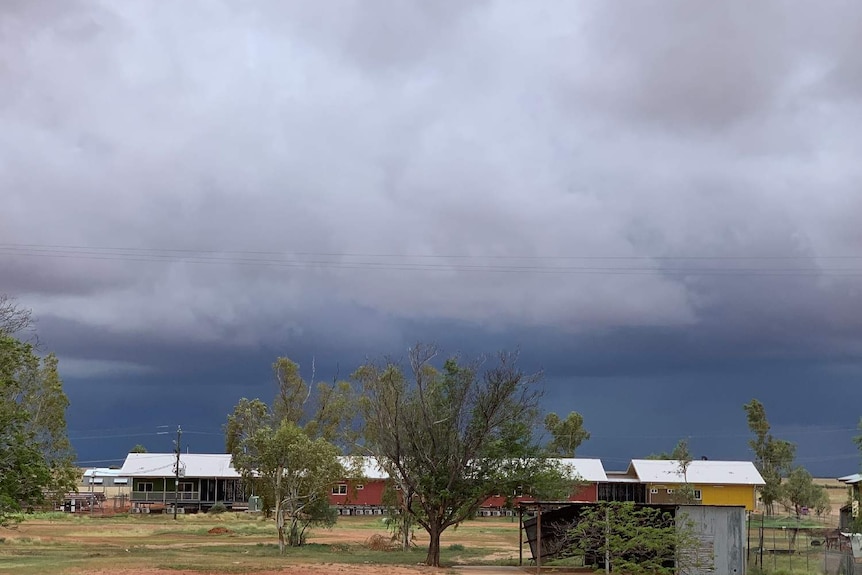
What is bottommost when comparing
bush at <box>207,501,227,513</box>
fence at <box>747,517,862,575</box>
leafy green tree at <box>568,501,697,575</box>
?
bush at <box>207,501,227,513</box>

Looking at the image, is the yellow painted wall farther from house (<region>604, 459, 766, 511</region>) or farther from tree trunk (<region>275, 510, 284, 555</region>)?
tree trunk (<region>275, 510, 284, 555</region>)

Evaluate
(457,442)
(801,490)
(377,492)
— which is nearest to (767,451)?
(801,490)

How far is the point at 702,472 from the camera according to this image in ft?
313

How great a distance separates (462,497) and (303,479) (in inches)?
434

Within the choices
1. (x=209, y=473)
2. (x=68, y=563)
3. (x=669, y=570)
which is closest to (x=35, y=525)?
(x=209, y=473)

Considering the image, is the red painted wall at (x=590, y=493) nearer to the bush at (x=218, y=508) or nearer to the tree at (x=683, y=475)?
the tree at (x=683, y=475)

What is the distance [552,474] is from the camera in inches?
1747

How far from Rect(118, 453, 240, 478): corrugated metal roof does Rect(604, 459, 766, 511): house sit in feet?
131

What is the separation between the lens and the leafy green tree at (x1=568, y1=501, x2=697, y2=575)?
37.2 meters

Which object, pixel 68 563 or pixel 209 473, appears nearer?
pixel 68 563

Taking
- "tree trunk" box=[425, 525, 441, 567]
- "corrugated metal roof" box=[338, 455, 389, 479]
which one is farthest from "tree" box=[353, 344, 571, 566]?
"corrugated metal roof" box=[338, 455, 389, 479]

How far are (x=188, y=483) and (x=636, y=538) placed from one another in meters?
74.1

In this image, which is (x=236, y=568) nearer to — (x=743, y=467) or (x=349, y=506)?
(x=349, y=506)

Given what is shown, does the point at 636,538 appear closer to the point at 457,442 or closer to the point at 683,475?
the point at 457,442
